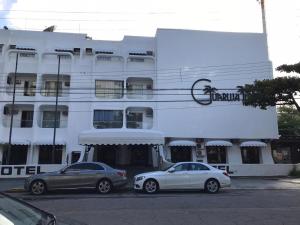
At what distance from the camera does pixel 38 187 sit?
53.9 feet

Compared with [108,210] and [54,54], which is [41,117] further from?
[108,210]

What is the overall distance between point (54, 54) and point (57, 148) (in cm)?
913

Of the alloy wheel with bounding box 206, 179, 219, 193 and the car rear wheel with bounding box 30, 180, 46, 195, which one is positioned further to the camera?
the alloy wheel with bounding box 206, 179, 219, 193

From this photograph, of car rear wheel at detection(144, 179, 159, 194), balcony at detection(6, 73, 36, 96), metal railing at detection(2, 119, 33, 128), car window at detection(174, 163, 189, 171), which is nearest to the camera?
car rear wheel at detection(144, 179, 159, 194)

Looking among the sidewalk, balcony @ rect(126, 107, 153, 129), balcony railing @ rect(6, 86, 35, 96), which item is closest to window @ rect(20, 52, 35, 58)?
balcony railing @ rect(6, 86, 35, 96)

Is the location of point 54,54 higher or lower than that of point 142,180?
higher

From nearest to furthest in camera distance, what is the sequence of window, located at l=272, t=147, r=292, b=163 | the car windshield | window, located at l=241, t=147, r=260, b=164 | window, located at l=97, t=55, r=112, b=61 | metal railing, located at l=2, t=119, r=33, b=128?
the car windshield → metal railing, located at l=2, t=119, r=33, b=128 → window, located at l=97, t=55, r=112, b=61 → window, located at l=241, t=147, r=260, b=164 → window, located at l=272, t=147, r=292, b=163

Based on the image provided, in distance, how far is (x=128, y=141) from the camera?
81.0ft

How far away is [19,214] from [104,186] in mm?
14002

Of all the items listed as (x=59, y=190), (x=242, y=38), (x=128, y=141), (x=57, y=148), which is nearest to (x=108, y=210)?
(x=59, y=190)

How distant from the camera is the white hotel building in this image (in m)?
33.7

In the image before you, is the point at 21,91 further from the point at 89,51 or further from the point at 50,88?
the point at 89,51

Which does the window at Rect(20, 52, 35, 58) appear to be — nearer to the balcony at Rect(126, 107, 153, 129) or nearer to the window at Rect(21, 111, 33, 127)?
the window at Rect(21, 111, 33, 127)

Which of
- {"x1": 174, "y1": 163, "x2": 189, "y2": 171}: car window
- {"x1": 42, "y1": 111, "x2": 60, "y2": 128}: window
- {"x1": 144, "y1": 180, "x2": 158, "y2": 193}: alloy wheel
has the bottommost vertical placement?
{"x1": 144, "y1": 180, "x2": 158, "y2": 193}: alloy wheel
